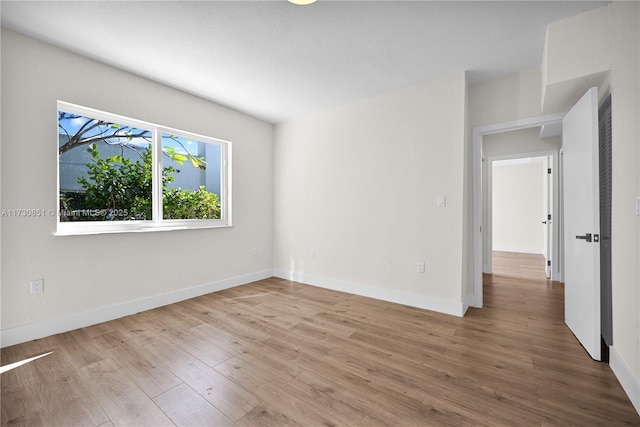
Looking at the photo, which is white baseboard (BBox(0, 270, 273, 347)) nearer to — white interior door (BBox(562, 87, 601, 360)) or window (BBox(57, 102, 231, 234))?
window (BBox(57, 102, 231, 234))

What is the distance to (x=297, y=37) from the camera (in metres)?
2.33

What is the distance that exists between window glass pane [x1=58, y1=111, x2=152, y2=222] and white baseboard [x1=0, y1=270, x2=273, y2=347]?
0.93 metres

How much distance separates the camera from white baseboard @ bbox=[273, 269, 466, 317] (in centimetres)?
300

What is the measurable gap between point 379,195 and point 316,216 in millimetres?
1085

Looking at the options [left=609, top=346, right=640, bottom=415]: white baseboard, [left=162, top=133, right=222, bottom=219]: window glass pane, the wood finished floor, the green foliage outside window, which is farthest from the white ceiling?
the wood finished floor

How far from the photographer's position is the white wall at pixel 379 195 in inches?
119

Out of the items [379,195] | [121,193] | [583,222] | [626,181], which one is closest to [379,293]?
[379,195]

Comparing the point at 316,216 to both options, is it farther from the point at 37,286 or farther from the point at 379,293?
the point at 37,286

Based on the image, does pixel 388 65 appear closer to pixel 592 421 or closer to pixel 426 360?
pixel 426 360

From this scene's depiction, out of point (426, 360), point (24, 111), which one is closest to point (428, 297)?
point (426, 360)

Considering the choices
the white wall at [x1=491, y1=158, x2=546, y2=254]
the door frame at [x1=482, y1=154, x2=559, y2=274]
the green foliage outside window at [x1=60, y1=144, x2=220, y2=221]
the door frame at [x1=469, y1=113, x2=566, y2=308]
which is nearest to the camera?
the green foliage outside window at [x1=60, y1=144, x2=220, y2=221]

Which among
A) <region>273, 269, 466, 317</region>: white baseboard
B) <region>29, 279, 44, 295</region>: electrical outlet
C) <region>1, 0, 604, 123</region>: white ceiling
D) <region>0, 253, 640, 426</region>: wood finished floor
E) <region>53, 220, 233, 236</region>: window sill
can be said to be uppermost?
<region>1, 0, 604, 123</region>: white ceiling

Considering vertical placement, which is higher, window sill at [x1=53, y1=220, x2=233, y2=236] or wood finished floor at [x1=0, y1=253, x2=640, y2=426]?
window sill at [x1=53, y1=220, x2=233, y2=236]

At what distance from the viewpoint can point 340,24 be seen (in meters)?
2.17
